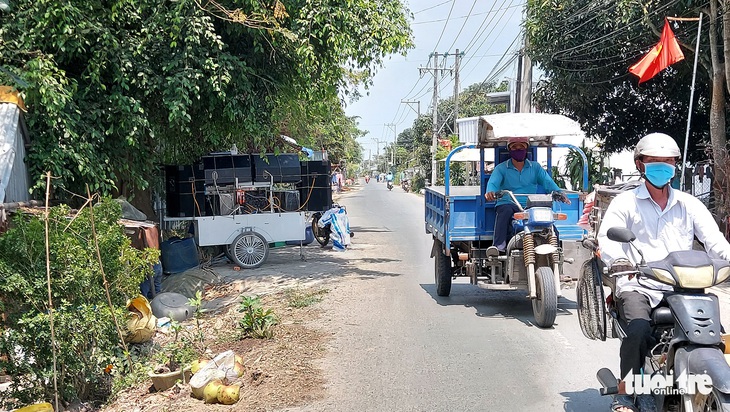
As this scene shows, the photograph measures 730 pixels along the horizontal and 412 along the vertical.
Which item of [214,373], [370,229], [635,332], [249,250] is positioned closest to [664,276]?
[635,332]

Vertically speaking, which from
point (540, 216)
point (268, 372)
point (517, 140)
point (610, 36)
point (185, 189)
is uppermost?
point (610, 36)

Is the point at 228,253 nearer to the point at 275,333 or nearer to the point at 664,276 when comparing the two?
the point at 275,333

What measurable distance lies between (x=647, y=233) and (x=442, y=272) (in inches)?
196

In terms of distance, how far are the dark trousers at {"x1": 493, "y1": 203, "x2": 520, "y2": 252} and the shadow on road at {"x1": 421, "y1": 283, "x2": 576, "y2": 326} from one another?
835 millimetres

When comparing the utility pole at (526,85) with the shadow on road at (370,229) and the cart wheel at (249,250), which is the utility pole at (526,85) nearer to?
the shadow on road at (370,229)

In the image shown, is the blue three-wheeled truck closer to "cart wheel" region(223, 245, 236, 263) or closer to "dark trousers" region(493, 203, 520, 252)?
"dark trousers" region(493, 203, 520, 252)

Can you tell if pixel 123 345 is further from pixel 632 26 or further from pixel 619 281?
pixel 632 26

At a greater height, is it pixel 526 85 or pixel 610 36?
pixel 610 36

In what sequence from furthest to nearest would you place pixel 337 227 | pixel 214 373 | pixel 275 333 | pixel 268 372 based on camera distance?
A: pixel 337 227, pixel 275 333, pixel 268 372, pixel 214 373

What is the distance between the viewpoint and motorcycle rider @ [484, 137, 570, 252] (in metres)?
7.95

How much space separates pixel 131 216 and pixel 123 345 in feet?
15.4

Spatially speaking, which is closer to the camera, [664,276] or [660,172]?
[664,276]

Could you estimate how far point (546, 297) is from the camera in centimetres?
706

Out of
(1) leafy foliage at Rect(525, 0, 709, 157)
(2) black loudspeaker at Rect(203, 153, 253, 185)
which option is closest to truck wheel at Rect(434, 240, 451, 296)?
(2) black loudspeaker at Rect(203, 153, 253, 185)
